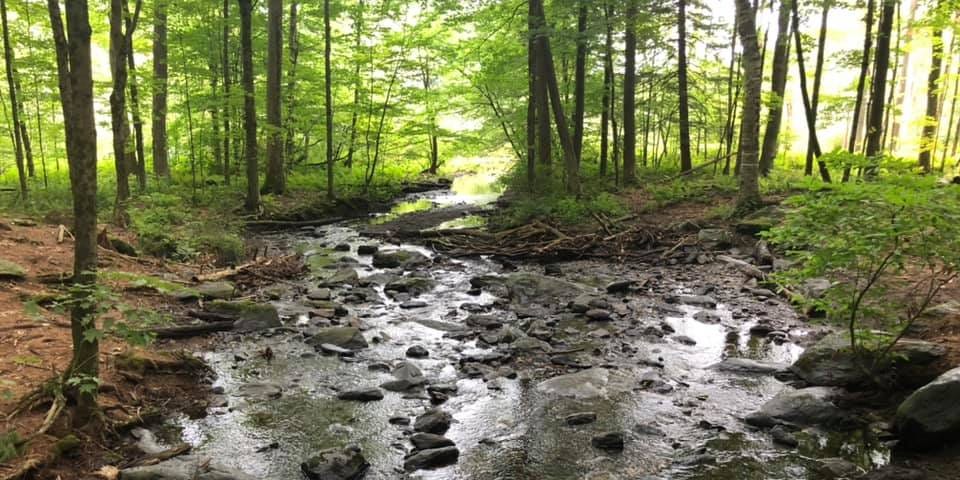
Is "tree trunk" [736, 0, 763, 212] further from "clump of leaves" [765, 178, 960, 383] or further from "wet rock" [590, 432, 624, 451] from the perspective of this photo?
"wet rock" [590, 432, 624, 451]

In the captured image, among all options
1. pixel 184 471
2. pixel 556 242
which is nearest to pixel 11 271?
pixel 184 471

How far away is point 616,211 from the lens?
15.0m

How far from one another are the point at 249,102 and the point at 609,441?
1462cm

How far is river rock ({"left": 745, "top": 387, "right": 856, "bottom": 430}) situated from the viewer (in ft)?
16.5

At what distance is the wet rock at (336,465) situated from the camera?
4285mm

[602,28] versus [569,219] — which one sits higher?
[602,28]

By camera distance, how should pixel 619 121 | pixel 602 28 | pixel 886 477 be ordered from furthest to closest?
pixel 619 121, pixel 602 28, pixel 886 477

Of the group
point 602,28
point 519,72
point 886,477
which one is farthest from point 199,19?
point 886,477

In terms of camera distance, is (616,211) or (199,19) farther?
(199,19)

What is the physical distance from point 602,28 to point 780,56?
7.56m

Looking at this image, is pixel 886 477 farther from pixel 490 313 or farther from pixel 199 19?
pixel 199 19

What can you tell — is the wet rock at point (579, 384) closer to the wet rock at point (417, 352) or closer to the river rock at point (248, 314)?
the wet rock at point (417, 352)

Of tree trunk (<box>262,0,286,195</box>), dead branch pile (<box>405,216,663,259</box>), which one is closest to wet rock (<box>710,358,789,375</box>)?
dead branch pile (<box>405,216,663,259</box>)


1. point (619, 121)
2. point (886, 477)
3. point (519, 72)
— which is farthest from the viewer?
point (619, 121)
